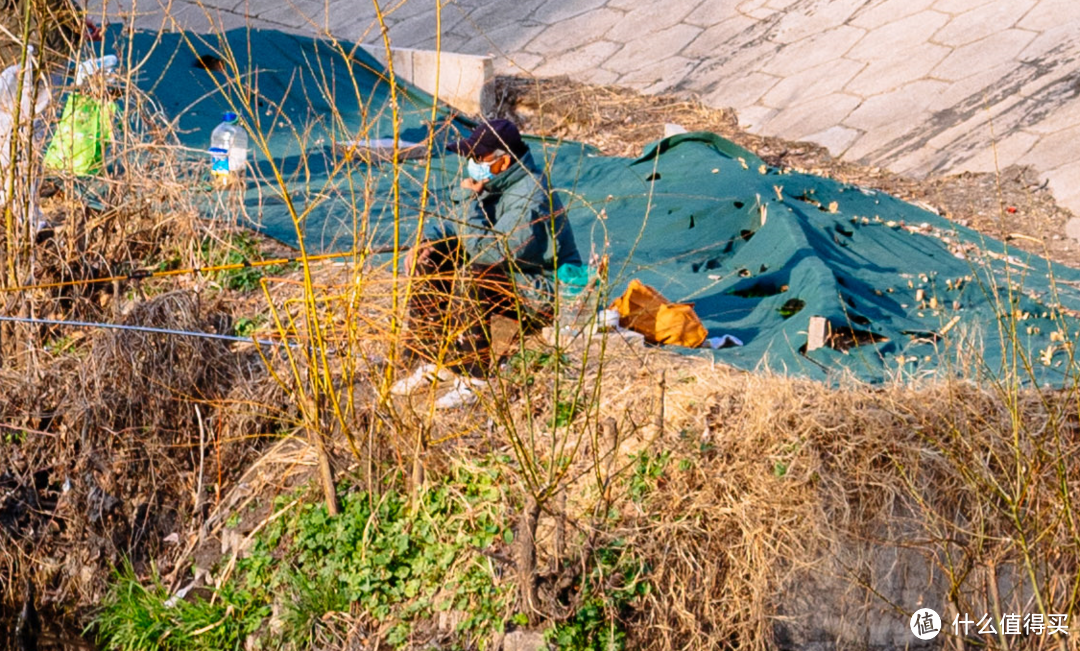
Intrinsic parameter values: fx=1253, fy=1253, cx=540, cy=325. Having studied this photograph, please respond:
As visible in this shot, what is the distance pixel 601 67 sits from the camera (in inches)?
429

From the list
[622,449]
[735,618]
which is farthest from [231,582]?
[735,618]

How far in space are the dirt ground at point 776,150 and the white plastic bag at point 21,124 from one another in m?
2.55

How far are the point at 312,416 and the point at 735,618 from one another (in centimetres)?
167

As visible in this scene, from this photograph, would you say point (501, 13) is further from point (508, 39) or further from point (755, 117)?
point (755, 117)

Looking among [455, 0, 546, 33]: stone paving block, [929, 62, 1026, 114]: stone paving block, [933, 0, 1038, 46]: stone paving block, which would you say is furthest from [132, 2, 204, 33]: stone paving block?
[929, 62, 1026, 114]: stone paving block

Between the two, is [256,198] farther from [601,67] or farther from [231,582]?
[601,67]

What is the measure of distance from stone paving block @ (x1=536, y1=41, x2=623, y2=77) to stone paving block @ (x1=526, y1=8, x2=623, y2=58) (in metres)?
0.11

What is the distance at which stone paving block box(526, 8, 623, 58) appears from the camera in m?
11.3

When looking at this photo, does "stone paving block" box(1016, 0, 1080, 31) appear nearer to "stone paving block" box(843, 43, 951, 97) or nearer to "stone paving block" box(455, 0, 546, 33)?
"stone paving block" box(843, 43, 951, 97)

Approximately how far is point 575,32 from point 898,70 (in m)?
3.20

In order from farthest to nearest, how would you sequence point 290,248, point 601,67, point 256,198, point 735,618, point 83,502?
point 601,67 < point 256,198 < point 290,248 < point 83,502 < point 735,618

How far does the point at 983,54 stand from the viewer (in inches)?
366

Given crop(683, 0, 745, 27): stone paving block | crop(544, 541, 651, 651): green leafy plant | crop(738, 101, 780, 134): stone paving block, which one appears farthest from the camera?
crop(683, 0, 745, 27): stone paving block

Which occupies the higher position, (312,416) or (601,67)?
(312,416)
